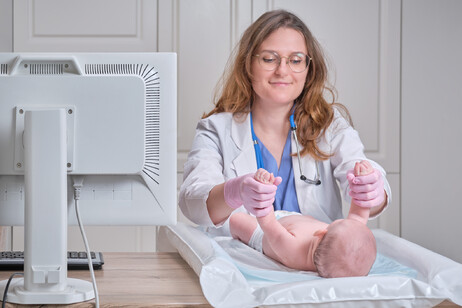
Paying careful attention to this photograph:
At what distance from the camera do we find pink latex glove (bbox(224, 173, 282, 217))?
1.31 metres

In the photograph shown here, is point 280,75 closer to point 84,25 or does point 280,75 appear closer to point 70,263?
point 70,263

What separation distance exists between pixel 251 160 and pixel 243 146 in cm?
6

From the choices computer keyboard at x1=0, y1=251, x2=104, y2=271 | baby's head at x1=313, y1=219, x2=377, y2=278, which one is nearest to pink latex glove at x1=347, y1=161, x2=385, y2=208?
baby's head at x1=313, y1=219, x2=377, y2=278

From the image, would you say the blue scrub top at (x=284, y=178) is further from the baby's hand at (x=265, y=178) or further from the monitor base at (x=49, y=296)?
the monitor base at (x=49, y=296)

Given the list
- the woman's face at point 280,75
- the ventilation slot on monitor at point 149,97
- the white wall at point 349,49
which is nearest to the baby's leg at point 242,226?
the woman's face at point 280,75

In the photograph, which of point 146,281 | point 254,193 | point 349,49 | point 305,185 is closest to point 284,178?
point 305,185

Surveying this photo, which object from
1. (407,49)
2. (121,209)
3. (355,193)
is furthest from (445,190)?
(121,209)

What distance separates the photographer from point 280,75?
5.96ft

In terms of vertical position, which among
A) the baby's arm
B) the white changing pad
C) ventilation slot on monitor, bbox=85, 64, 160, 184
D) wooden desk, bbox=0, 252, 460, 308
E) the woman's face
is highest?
the woman's face

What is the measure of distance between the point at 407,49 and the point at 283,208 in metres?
1.46

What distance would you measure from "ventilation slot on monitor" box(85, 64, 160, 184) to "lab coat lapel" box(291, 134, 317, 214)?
0.75 m

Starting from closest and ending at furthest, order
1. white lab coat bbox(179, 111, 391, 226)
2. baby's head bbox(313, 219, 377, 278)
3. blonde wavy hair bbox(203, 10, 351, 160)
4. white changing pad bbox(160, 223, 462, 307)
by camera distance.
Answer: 1. white changing pad bbox(160, 223, 462, 307)
2. baby's head bbox(313, 219, 377, 278)
3. white lab coat bbox(179, 111, 391, 226)
4. blonde wavy hair bbox(203, 10, 351, 160)

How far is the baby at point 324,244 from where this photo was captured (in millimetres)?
1273

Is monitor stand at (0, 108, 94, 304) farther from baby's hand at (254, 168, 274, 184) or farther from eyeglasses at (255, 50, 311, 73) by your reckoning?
eyeglasses at (255, 50, 311, 73)
